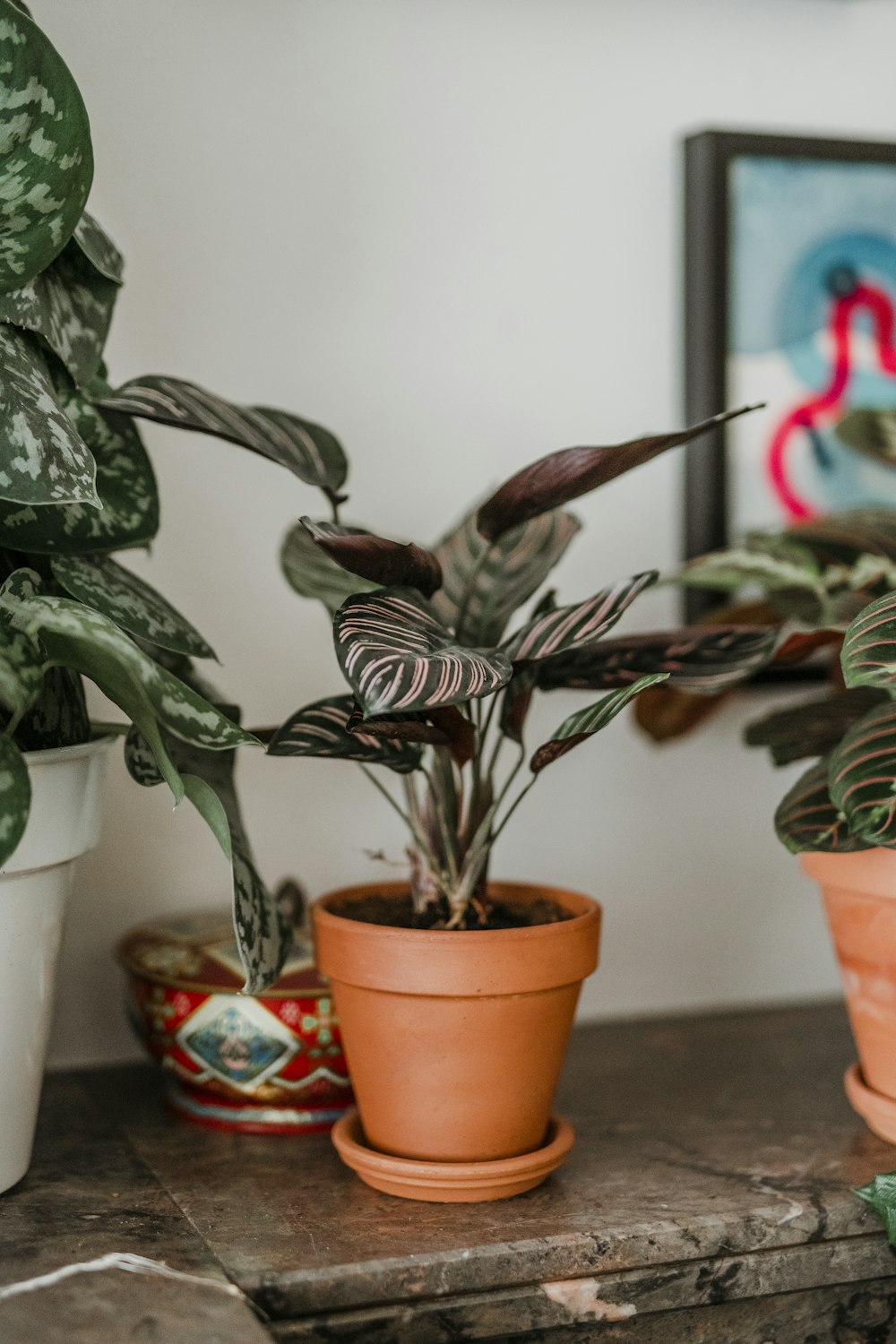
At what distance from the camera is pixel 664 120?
132 centimetres

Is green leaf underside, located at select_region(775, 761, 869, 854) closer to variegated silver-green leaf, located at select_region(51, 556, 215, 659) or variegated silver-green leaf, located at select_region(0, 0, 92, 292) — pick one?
variegated silver-green leaf, located at select_region(51, 556, 215, 659)

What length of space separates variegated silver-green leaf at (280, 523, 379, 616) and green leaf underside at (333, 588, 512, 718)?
16 cm

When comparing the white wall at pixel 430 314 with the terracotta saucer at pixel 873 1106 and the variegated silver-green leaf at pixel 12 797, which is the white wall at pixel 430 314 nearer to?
the terracotta saucer at pixel 873 1106

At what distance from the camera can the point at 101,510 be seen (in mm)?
840

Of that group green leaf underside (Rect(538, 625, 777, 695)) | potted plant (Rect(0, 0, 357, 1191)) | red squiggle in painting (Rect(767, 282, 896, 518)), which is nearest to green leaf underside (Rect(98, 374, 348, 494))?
potted plant (Rect(0, 0, 357, 1191))

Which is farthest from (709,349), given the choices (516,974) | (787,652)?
(516,974)

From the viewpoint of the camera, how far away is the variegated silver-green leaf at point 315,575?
3.20 ft

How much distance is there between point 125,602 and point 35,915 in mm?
216

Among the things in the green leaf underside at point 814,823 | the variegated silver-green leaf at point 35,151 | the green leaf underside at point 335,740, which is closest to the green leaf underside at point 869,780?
the green leaf underside at point 814,823

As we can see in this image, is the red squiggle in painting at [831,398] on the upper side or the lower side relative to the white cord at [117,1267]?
upper

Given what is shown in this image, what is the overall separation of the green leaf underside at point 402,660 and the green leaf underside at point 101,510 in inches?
7.8

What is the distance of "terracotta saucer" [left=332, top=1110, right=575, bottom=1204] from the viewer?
34.8 inches

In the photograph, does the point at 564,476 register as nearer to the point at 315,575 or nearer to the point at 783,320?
the point at 315,575

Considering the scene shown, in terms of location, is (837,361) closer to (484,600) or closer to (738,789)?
(738,789)
